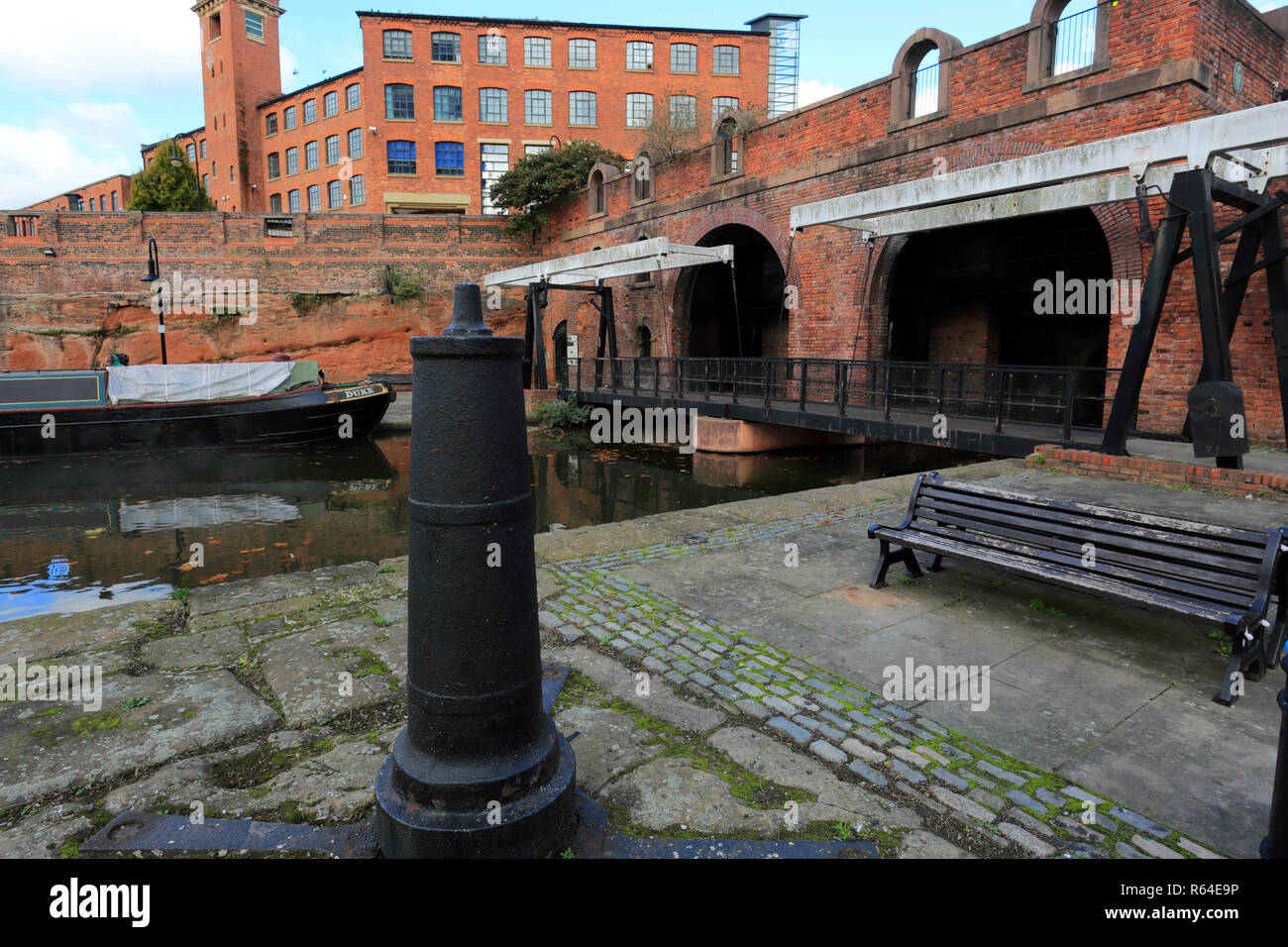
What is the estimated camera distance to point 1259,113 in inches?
255

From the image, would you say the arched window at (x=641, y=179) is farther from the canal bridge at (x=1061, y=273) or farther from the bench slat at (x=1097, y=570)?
the bench slat at (x=1097, y=570)

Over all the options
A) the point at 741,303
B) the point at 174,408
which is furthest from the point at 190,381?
the point at 741,303

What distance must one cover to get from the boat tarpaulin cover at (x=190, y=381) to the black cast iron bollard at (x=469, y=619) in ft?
59.3

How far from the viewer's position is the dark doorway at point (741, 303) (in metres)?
21.9

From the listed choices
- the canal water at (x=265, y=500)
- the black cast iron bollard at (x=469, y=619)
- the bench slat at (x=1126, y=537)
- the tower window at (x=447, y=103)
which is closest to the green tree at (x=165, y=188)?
the tower window at (x=447, y=103)

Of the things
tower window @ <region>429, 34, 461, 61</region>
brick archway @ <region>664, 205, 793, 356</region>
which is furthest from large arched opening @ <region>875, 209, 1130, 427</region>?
tower window @ <region>429, 34, 461, 61</region>

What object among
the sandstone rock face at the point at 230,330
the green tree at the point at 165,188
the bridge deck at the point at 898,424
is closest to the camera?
the bridge deck at the point at 898,424

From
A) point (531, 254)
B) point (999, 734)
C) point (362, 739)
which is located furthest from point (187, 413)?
point (999, 734)

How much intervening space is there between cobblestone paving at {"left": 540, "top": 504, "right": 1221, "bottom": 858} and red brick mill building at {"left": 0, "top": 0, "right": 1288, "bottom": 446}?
31.8ft

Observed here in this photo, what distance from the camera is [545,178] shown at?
90.2 ft

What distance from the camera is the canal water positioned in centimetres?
784

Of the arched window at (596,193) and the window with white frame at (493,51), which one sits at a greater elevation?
the window with white frame at (493,51)
